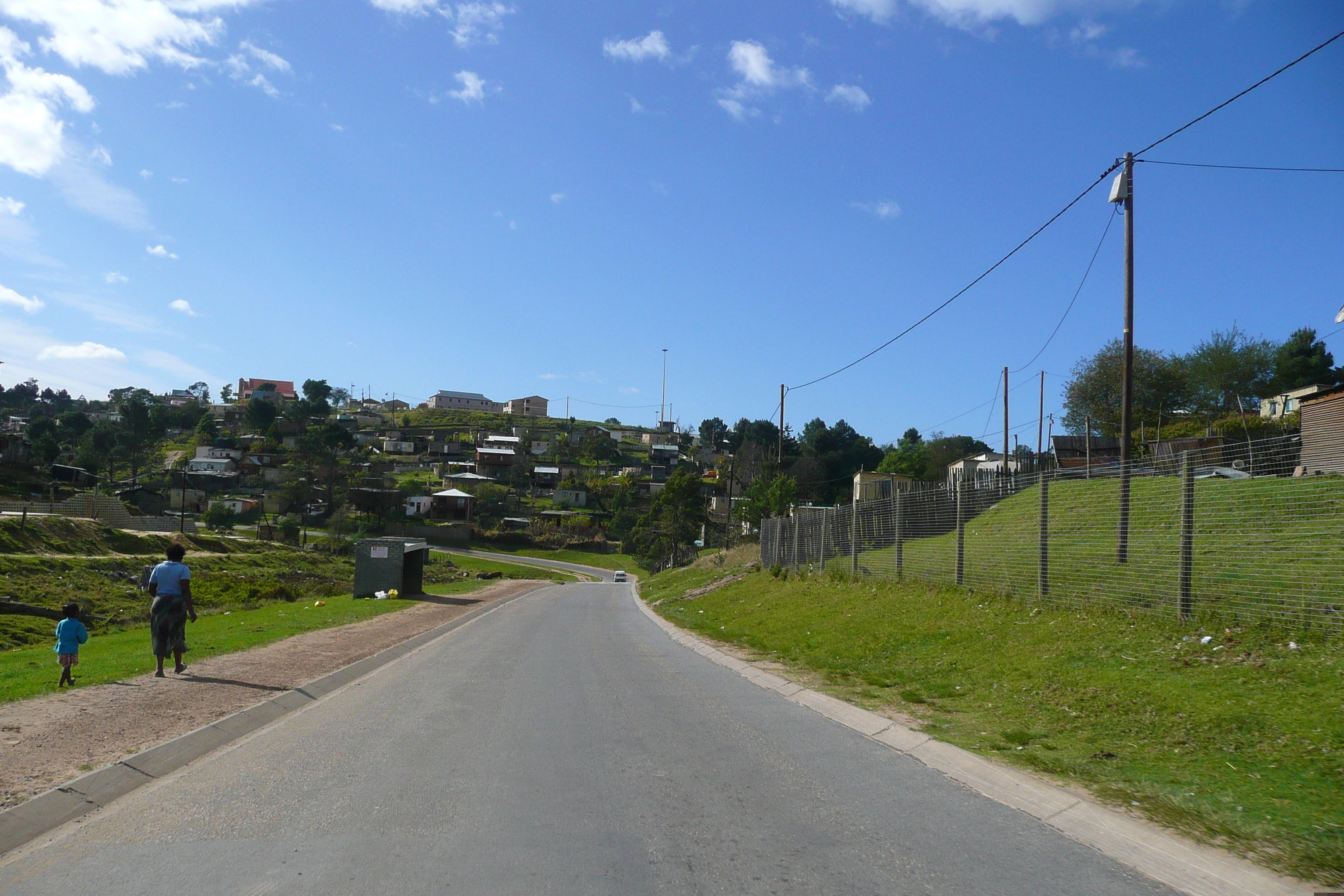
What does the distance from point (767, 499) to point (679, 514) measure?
20600mm

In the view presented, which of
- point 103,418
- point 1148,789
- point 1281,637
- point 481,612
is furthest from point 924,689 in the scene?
point 103,418

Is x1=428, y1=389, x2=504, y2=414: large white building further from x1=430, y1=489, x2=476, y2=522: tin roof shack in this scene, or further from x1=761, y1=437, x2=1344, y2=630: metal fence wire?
x1=761, y1=437, x2=1344, y2=630: metal fence wire

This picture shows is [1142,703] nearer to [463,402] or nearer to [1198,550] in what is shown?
[1198,550]

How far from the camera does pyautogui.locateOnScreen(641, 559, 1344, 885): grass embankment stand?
5.19m

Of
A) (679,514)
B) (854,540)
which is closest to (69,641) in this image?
(854,540)

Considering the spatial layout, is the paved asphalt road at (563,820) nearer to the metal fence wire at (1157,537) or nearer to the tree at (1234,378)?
the metal fence wire at (1157,537)

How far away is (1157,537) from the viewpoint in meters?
12.3

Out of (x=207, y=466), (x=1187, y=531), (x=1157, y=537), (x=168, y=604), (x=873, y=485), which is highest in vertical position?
(x=873, y=485)

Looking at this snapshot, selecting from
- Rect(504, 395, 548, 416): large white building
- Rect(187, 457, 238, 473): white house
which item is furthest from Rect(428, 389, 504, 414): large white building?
Rect(187, 457, 238, 473): white house

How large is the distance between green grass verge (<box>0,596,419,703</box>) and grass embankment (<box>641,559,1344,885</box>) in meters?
9.40

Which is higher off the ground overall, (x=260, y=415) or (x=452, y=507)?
(x=260, y=415)

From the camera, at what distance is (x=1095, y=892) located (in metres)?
4.20

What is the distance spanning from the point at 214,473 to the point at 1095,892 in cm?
12460

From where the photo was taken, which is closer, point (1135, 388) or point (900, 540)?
point (900, 540)
